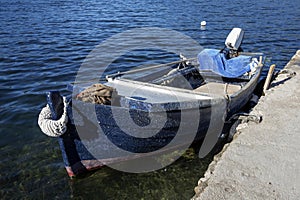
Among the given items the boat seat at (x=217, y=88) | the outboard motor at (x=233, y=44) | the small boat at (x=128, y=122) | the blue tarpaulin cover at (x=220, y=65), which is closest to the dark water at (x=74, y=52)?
the small boat at (x=128, y=122)

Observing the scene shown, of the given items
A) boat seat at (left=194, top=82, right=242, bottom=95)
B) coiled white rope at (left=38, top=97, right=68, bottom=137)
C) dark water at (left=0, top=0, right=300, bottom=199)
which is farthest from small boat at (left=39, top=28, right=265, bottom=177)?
boat seat at (left=194, top=82, right=242, bottom=95)

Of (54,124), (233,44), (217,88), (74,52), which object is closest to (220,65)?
(217,88)

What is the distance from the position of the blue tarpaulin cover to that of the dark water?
3398mm

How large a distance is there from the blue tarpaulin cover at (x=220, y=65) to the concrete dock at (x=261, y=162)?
201 centimetres

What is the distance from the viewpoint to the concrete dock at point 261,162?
193 inches

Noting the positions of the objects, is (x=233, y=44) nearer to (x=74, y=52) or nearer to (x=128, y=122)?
(x=128, y=122)

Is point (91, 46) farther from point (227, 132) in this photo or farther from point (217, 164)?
point (217, 164)

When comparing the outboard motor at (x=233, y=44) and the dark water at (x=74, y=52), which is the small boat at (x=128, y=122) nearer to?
the dark water at (x=74, y=52)

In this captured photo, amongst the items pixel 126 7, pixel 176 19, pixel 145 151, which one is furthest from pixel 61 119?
pixel 126 7

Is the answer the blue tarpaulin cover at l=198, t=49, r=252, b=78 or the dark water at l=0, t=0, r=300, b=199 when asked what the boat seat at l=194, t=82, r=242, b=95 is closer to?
the blue tarpaulin cover at l=198, t=49, r=252, b=78

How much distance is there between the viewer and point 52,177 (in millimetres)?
6594

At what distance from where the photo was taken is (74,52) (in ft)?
50.2

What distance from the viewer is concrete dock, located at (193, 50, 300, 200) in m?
4.91

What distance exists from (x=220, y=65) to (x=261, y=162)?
15.1ft
